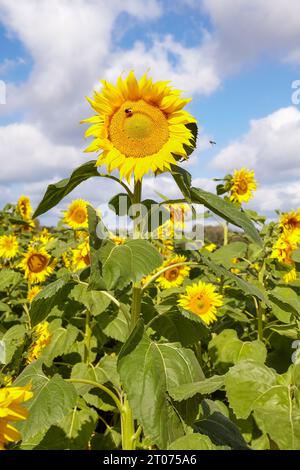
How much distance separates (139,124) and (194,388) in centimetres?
98

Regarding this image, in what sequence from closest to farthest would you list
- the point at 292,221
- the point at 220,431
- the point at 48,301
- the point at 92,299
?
the point at 220,431 < the point at 48,301 < the point at 92,299 < the point at 292,221

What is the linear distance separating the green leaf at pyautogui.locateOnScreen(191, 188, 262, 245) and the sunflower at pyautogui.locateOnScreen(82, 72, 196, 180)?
193 mm

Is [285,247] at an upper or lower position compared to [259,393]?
upper

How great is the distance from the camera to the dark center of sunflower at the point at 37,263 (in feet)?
13.4

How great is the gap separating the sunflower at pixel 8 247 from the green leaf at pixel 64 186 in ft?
9.74

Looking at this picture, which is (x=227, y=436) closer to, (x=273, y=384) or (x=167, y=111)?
(x=273, y=384)

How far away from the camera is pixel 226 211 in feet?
5.28

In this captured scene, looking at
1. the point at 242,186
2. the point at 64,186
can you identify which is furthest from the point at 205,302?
the point at 64,186

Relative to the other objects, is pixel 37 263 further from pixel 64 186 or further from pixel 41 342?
pixel 64 186

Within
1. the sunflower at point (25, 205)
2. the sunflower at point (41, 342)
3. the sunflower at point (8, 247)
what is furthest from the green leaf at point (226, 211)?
the sunflower at point (25, 205)

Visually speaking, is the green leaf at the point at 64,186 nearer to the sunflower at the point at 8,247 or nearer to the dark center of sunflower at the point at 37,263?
the dark center of sunflower at the point at 37,263

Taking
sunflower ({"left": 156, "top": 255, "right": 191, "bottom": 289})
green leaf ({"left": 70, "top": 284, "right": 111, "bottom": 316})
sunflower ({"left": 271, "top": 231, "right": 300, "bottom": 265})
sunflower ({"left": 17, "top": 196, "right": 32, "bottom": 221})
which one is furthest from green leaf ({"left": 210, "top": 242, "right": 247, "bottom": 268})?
sunflower ({"left": 17, "top": 196, "right": 32, "bottom": 221})

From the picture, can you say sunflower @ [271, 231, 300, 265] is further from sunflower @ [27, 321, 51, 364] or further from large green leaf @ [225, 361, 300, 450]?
large green leaf @ [225, 361, 300, 450]

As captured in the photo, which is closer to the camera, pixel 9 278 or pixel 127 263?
pixel 127 263
